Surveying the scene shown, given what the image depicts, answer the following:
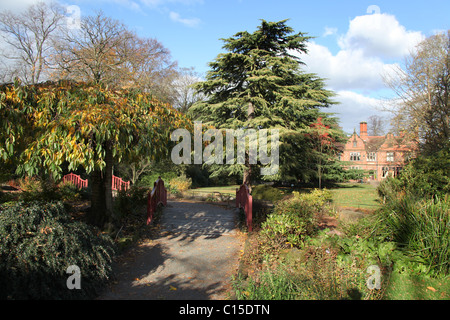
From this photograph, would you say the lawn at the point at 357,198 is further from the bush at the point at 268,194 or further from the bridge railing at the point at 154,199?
the bridge railing at the point at 154,199

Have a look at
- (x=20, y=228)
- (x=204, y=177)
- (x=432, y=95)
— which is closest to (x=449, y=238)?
(x=20, y=228)

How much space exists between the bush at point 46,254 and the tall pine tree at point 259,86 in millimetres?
13303

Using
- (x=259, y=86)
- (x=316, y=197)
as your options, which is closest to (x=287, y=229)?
(x=316, y=197)

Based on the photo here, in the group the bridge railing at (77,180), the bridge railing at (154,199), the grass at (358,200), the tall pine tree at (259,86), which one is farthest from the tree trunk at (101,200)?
the bridge railing at (77,180)

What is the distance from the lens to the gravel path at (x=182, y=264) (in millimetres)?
4828

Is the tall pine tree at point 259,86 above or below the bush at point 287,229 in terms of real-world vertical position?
above

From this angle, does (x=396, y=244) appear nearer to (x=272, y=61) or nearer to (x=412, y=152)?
(x=272, y=61)

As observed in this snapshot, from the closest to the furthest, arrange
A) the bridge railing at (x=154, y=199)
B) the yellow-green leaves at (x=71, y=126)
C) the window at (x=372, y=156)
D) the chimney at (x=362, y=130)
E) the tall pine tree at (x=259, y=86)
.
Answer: the yellow-green leaves at (x=71, y=126), the bridge railing at (x=154, y=199), the tall pine tree at (x=259, y=86), the window at (x=372, y=156), the chimney at (x=362, y=130)

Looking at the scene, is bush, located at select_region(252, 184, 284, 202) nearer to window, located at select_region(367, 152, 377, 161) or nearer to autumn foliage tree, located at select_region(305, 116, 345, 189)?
autumn foliage tree, located at select_region(305, 116, 345, 189)

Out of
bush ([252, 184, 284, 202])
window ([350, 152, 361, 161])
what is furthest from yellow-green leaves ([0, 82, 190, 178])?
window ([350, 152, 361, 161])

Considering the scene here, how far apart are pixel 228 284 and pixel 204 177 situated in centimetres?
2832

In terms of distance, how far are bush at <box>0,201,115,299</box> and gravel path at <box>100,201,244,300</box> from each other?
50 centimetres

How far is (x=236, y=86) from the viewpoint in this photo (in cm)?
1897

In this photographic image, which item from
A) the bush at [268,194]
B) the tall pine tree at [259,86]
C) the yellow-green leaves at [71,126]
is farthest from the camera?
the tall pine tree at [259,86]
